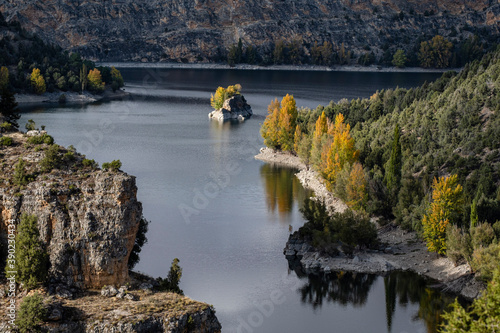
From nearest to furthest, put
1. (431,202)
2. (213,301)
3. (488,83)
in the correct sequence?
(213,301), (431,202), (488,83)

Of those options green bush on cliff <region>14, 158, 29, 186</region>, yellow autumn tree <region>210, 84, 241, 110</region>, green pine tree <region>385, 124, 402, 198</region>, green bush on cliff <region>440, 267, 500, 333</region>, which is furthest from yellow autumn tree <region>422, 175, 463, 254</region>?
yellow autumn tree <region>210, 84, 241, 110</region>

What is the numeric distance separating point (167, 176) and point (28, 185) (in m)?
45.1

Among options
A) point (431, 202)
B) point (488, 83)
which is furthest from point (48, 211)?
point (488, 83)

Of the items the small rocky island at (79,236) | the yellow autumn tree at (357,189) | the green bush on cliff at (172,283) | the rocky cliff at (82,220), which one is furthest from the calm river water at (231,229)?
the rocky cliff at (82,220)

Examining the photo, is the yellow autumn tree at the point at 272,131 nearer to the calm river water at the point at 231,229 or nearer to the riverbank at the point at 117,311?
the calm river water at the point at 231,229

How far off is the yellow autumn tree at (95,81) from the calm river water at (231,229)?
32.2 meters

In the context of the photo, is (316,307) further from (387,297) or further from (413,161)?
(413,161)

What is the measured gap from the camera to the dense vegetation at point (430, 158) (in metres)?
55.3

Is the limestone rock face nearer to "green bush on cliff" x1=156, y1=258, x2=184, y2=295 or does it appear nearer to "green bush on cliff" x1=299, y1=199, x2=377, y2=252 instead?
"green bush on cliff" x1=156, y1=258, x2=184, y2=295

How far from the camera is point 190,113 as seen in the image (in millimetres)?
137250

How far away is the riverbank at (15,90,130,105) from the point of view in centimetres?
14200

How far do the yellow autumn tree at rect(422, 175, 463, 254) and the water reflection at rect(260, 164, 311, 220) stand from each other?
1732 cm

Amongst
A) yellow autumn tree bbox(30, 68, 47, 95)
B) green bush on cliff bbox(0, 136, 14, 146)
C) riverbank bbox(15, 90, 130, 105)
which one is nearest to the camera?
green bush on cliff bbox(0, 136, 14, 146)

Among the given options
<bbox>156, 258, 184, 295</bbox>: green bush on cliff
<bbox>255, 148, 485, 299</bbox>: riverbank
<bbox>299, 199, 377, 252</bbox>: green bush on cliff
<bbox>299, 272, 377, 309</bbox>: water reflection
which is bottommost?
<bbox>299, 272, 377, 309</bbox>: water reflection
